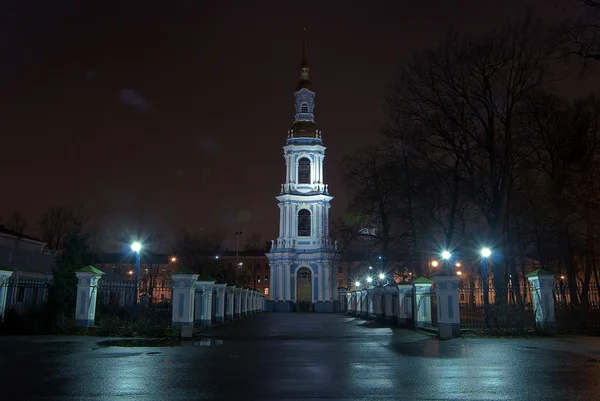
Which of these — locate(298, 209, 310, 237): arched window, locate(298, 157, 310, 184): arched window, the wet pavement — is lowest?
the wet pavement

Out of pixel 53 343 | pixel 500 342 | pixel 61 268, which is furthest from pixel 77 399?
pixel 61 268

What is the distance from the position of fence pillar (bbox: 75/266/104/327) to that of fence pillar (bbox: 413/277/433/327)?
559 inches

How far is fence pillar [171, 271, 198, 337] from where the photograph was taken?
66.1 feet

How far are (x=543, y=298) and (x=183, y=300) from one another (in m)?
14.3

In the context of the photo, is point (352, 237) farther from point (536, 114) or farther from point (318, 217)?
point (318, 217)

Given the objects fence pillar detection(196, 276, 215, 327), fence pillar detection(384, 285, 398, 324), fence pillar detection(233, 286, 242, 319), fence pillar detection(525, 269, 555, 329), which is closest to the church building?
fence pillar detection(233, 286, 242, 319)

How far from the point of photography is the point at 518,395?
8211 millimetres

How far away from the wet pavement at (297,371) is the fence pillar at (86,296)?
4607 mm

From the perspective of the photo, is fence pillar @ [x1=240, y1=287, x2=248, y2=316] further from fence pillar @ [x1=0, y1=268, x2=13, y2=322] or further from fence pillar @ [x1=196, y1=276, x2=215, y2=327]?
fence pillar @ [x1=0, y1=268, x2=13, y2=322]

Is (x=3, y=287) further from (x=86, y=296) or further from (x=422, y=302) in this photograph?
(x=422, y=302)

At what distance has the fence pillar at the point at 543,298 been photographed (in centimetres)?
2077

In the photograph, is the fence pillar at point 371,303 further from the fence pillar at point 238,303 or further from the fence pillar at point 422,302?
the fence pillar at point 422,302

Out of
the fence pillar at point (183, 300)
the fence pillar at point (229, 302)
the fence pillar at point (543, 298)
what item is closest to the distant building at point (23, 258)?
the fence pillar at point (229, 302)

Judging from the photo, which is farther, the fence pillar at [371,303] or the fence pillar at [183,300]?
the fence pillar at [371,303]
